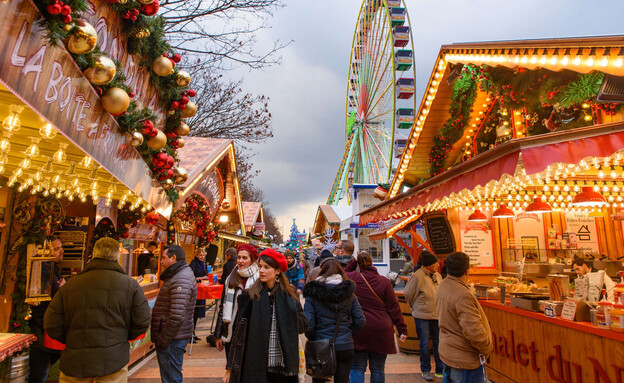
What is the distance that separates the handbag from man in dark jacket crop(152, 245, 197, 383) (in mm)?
1364

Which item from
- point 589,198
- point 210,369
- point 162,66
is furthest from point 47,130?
point 589,198

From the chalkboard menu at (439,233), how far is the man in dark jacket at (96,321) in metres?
6.30

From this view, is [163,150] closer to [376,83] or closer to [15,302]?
[15,302]

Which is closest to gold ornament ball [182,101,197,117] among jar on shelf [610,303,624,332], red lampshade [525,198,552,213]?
jar on shelf [610,303,624,332]

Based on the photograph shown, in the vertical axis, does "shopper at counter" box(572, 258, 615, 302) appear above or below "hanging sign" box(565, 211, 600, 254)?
below

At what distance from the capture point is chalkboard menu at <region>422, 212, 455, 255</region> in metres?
7.85

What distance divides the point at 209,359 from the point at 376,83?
18300 mm

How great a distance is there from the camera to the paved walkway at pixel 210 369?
522 cm

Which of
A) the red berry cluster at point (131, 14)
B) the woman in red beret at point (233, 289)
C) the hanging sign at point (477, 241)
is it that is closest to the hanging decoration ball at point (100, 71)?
the red berry cluster at point (131, 14)

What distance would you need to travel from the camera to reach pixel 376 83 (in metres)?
21.5

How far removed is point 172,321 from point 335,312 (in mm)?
1576

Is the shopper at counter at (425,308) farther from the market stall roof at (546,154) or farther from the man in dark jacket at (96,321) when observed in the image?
the man in dark jacket at (96,321)

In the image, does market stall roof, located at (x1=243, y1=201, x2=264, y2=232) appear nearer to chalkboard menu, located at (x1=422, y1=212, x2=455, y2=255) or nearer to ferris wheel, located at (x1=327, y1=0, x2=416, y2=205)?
ferris wheel, located at (x1=327, y1=0, x2=416, y2=205)

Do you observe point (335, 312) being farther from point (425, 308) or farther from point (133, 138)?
point (425, 308)
